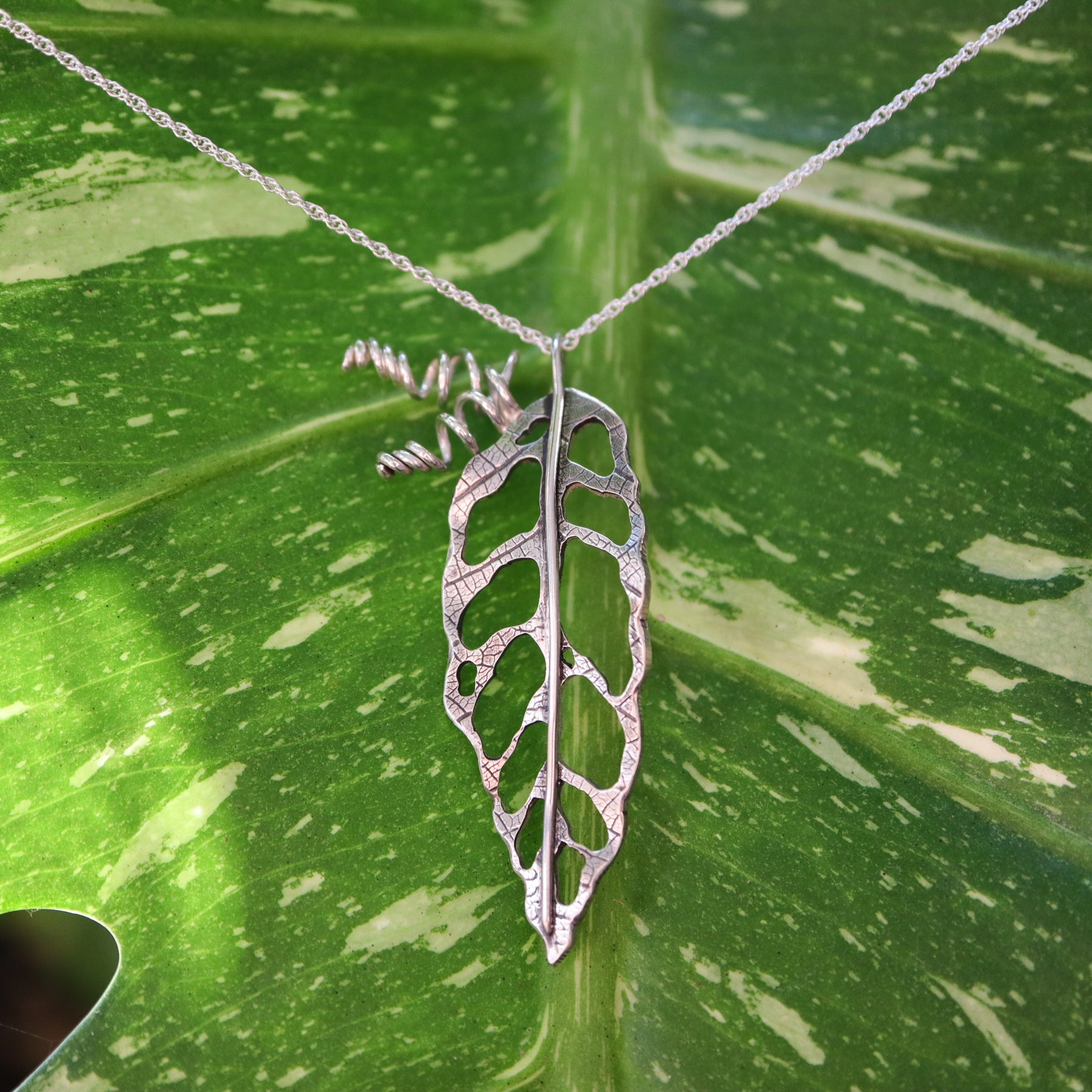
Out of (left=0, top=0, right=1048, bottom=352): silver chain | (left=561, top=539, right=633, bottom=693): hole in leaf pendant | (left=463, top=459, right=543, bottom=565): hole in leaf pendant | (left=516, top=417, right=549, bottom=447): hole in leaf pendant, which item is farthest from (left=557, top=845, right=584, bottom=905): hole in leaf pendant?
(left=0, top=0, right=1048, bottom=352): silver chain

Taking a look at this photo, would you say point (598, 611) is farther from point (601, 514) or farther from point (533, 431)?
point (533, 431)

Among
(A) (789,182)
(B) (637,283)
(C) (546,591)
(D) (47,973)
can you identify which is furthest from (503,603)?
(D) (47,973)

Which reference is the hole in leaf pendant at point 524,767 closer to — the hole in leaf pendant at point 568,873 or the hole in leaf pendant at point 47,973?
the hole in leaf pendant at point 568,873

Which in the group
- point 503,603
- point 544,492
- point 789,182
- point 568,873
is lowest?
point 568,873

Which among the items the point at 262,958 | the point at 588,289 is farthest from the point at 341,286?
the point at 262,958

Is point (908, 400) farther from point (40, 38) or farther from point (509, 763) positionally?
point (40, 38)

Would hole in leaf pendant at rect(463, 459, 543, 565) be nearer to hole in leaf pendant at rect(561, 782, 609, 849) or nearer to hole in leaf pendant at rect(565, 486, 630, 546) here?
hole in leaf pendant at rect(565, 486, 630, 546)
